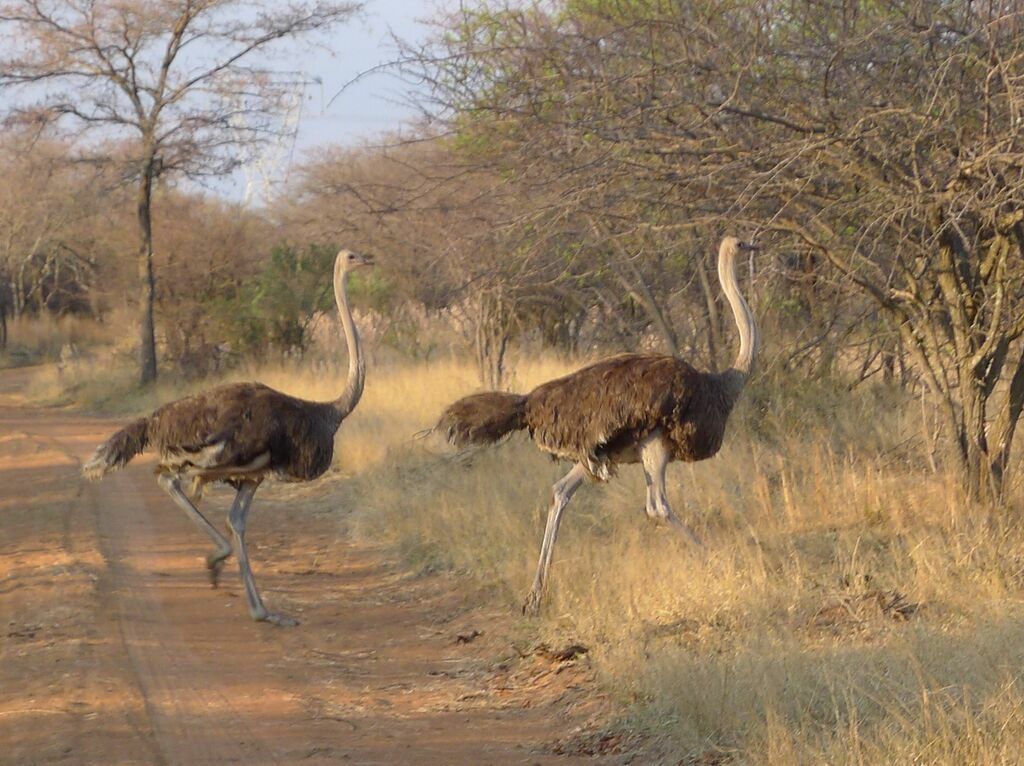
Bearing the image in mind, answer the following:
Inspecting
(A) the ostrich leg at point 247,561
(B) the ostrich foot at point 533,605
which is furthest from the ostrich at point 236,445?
(B) the ostrich foot at point 533,605

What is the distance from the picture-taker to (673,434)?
648 centimetres

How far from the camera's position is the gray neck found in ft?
21.9

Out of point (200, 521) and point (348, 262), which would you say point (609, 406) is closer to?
point (200, 521)

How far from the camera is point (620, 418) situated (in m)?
6.48

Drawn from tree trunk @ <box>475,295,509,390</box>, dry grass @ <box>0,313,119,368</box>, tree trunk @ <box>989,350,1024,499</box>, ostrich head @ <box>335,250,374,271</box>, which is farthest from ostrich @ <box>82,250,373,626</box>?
dry grass @ <box>0,313,119,368</box>

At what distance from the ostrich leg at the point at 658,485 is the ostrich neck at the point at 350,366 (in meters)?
1.76

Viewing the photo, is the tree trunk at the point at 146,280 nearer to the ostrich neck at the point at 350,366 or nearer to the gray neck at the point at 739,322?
the ostrich neck at the point at 350,366

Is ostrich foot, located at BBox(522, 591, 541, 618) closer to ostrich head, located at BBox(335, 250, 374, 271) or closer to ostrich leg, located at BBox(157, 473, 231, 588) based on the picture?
ostrich leg, located at BBox(157, 473, 231, 588)

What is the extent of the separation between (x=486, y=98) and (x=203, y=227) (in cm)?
1631

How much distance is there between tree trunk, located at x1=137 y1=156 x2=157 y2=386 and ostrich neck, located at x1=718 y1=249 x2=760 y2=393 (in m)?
16.2

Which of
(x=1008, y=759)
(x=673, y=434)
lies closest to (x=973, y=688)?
(x=1008, y=759)

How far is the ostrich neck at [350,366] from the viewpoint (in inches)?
297

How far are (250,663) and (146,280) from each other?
16524mm

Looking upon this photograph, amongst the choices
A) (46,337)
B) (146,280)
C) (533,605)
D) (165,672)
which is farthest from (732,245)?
(46,337)
